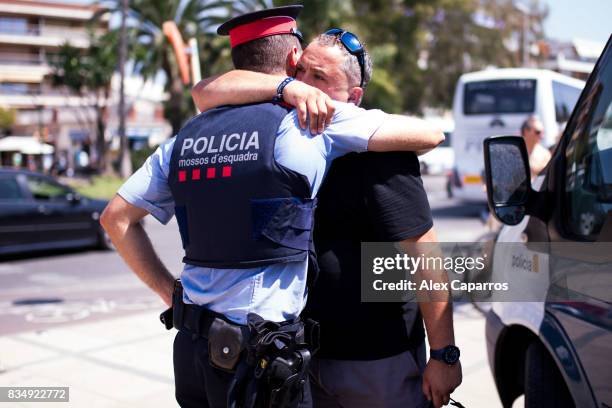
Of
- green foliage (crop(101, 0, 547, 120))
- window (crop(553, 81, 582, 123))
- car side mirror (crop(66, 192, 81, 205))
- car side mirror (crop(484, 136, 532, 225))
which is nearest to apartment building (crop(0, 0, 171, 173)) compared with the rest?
green foliage (crop(101, 0, 547, 120))

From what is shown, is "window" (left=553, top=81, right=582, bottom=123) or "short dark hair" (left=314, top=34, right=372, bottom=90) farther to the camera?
"window" (left=553, top=81, right=582, bottom=123)

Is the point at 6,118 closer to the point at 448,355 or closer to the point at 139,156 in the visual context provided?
the point at 139,156

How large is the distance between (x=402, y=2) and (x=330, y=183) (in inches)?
1444

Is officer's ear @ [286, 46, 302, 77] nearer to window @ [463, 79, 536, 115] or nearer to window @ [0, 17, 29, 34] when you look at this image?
window @ [463, 79, 536, 115]

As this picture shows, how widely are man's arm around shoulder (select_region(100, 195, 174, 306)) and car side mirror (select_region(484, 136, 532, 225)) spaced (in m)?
1.21

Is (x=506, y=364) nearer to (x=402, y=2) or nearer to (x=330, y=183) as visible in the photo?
(x=330, y=183)

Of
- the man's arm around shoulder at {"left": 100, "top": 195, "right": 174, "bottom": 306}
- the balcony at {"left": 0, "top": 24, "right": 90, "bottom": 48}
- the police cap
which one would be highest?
the police cap

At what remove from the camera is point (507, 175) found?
250 cm

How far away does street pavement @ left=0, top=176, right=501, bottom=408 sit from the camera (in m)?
4.37

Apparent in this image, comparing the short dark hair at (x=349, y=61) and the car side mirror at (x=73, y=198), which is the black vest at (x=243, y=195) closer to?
the short dark hair at (x=349, y=61)

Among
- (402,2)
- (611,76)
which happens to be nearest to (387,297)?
(611,76)

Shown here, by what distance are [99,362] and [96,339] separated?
0.68 meters

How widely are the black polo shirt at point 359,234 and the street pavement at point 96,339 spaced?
2.35 metres

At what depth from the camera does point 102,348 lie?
5352 millimetres
